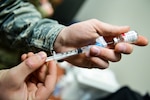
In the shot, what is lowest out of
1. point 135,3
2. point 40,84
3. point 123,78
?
point 123,78

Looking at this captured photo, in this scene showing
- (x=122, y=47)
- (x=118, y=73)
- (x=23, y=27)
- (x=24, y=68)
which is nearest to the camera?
(x=24, y=68)

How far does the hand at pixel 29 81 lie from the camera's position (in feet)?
1.97

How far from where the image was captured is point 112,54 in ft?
2.43

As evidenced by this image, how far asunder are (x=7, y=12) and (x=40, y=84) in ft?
1.08

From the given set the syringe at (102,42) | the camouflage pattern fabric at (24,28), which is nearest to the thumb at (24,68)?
the syringe at (102,42)

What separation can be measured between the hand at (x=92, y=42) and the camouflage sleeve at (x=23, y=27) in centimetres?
5

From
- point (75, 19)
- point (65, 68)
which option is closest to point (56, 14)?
point (75, 19)

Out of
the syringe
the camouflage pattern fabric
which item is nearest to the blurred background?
the camouflage pattern fabric

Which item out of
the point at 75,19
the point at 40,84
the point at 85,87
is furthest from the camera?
the point at 75,19

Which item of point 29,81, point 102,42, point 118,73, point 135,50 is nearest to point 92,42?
point 102,42

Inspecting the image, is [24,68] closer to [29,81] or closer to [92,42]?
[29,81]

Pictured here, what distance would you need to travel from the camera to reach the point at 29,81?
2.38ft

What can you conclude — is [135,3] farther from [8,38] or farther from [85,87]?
[8,38]

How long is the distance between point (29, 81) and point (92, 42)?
0.23m
